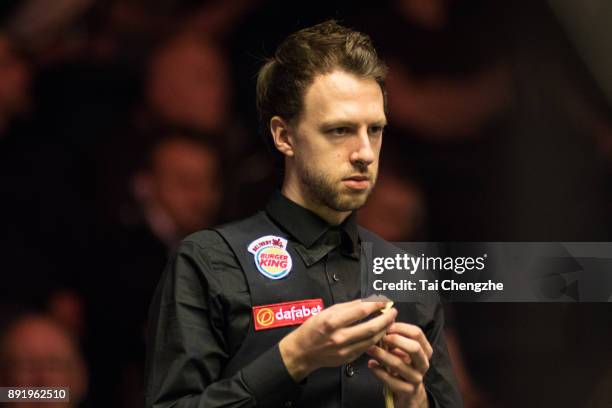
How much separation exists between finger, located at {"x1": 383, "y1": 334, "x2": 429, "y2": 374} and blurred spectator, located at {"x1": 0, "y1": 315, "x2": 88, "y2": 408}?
4.12ft

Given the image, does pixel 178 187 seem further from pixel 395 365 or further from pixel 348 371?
pixel 395 365

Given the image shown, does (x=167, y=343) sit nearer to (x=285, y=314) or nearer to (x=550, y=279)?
(x=285, y=314)

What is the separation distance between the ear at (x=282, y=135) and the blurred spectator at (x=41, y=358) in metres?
1.01

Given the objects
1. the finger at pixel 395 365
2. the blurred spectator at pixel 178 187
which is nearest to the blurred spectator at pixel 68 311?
the blurred spectator at pixel 178 187

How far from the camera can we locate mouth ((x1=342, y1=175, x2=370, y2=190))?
88.0 inches

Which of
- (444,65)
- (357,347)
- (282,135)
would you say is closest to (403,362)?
(357,347)

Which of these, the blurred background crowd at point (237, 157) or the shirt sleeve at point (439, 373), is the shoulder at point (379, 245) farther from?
the blurred background crowd at point (237, 157)

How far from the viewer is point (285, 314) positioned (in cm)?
219

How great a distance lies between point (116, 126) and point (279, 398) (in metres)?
1.24

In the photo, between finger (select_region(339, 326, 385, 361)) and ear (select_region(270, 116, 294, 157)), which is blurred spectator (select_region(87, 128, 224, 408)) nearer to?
ear (select_region(270, 116, 294, 157))

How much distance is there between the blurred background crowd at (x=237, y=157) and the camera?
2871mm

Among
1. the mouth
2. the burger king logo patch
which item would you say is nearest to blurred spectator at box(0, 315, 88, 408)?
the burger king logo patch

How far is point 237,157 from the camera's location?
9.66ft

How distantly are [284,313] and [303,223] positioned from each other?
0.26m
